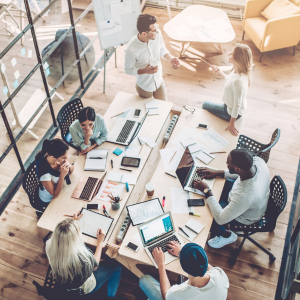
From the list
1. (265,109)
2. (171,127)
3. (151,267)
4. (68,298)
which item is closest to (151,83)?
(171,127)

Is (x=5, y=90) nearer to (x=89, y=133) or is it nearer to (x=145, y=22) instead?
(x=89, y=133)

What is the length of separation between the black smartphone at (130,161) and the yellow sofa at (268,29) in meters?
3.45

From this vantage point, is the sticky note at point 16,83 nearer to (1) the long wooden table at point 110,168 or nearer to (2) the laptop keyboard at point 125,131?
(1) the long wooden table at point 110,168

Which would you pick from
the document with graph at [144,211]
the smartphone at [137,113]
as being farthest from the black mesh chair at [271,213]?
the smartphone at [137,113]

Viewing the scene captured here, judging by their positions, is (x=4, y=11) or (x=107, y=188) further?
(x=4, y=11)

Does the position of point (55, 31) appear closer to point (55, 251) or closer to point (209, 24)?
point (209, 24)

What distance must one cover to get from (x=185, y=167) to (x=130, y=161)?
55cm

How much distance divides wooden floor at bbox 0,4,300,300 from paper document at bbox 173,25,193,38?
1.73 feet

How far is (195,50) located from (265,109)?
1.89m

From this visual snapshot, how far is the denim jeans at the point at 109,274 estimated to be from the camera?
2654 mm

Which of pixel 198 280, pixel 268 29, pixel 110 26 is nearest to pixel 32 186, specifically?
pixel 198 280

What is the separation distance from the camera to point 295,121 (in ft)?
14.9

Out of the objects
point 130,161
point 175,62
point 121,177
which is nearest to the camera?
point 121,177

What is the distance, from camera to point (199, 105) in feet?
15.6
